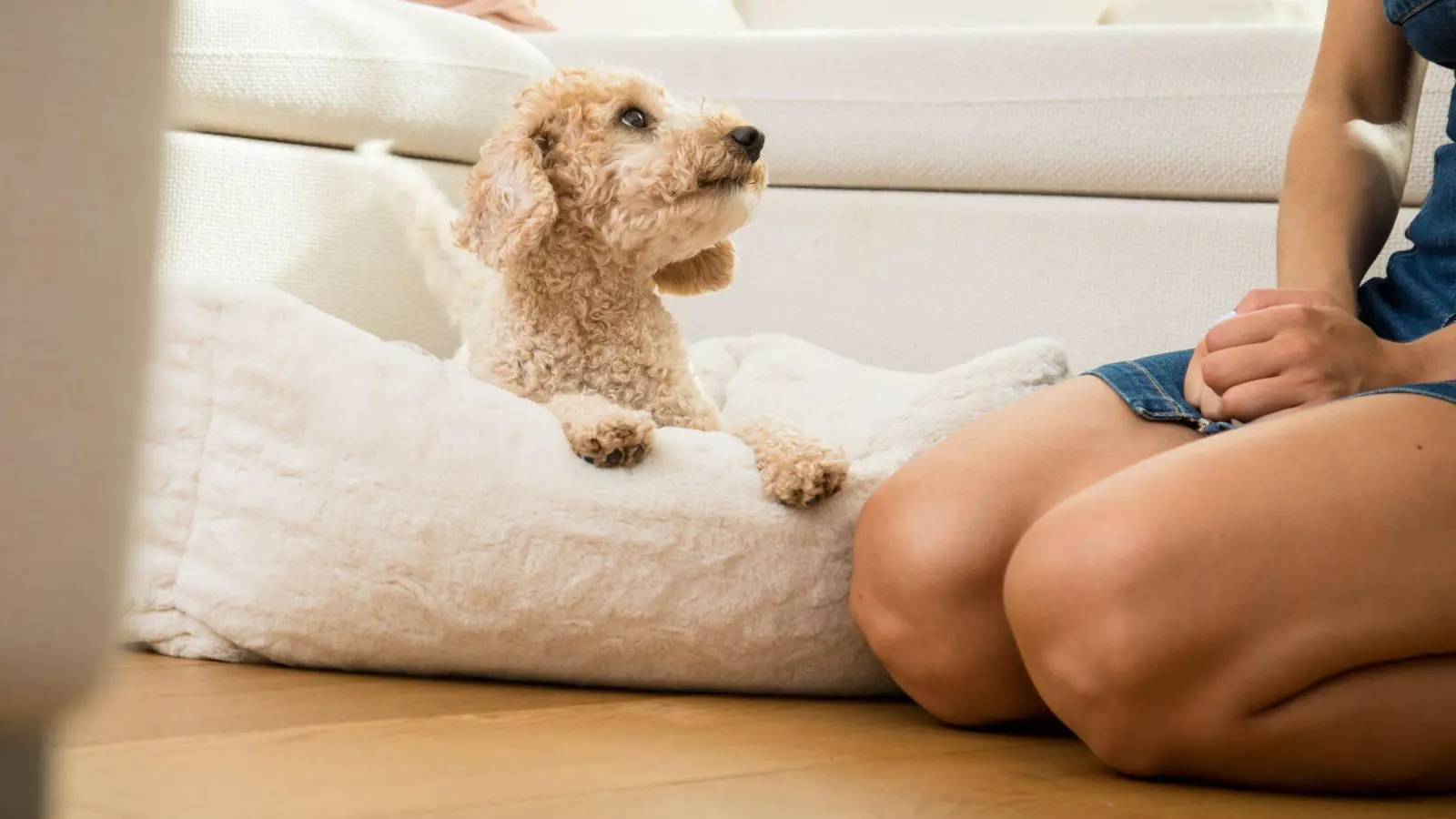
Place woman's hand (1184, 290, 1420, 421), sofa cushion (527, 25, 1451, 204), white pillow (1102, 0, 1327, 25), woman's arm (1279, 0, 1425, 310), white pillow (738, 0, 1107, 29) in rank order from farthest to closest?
white pillow (738, 0, 1107, 29)
white pillow (1102, 0, 1327, 25)
sofa cushion (527, 25, 1451, 204)
woman's arm (1279, 0, 1425, 310)
woman's hand (1184, 290, 1420, 421)

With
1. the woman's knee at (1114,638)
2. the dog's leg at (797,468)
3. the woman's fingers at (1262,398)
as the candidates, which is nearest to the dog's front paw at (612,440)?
the dog's leg at (797,468)

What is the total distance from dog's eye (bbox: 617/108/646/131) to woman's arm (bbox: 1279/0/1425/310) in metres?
0.64

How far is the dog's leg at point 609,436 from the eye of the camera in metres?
1.11

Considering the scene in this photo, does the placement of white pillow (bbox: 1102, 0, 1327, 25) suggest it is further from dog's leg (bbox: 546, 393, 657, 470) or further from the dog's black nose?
dog's leg (bbox: 546, 393, 657, 470)

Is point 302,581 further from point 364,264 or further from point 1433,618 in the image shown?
point 1433,618

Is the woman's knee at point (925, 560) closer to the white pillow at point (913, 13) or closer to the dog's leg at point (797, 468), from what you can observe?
the dog's leg at point (797, 468)

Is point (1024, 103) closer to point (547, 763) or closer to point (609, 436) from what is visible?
point (609, 436)

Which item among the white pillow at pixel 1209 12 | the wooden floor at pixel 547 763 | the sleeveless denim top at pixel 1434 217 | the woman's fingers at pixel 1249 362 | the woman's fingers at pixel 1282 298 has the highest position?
the white pillow at pixel 1209 12

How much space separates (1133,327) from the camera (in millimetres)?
1761

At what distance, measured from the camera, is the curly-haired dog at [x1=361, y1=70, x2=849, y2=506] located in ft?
4.32

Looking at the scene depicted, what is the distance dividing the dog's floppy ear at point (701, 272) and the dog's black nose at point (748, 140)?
0.61 ft

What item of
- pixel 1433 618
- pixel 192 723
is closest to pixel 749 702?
pixel 192 723

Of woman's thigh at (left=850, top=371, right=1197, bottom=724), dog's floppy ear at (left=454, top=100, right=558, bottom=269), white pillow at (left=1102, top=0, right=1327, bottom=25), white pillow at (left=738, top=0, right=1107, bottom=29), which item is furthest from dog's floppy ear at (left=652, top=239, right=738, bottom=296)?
white pillow at (left=738, top=0, right=1107, bottom=29)

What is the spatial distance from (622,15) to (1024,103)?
116 centimetres
